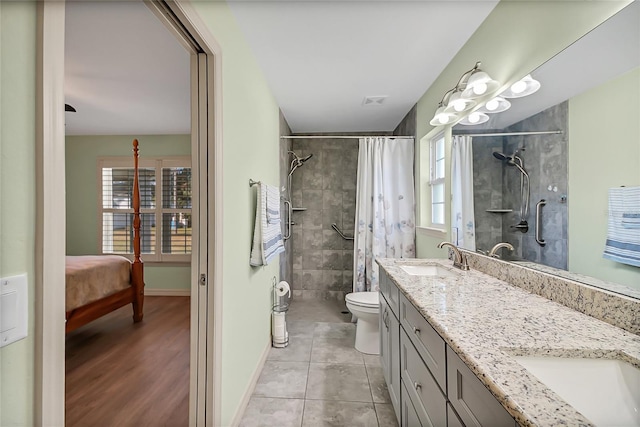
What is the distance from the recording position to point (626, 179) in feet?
2.98

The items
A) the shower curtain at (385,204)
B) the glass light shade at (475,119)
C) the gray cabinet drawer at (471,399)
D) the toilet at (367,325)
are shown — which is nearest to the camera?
the gray cabinet drawer at (471,399)

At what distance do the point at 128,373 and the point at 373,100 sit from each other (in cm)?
314

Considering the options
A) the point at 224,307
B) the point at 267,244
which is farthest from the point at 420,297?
the point at 267,244

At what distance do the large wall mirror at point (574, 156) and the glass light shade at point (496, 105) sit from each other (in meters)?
0.04

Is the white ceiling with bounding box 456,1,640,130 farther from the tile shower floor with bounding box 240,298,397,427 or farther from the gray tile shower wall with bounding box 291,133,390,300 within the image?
the gray tile shower wall with bounding box 291,133,390,300

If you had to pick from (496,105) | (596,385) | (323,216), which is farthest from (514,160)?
(323,216)

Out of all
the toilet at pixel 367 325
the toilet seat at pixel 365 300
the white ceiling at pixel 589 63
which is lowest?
the toilet at pixel 367 325

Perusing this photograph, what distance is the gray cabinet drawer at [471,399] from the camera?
2.10 feet

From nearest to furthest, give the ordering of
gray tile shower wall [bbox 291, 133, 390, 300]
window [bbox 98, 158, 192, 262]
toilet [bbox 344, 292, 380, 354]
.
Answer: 1. toilet [bbox 344, 292, 380, 354]
2. gray tile shower wall [bbox 291, 133, 390, 300]
3. window [bbox 98, 158, 192, 262]

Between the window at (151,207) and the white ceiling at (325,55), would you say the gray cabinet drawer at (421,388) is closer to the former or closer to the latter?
the white ceiling at (325,55)

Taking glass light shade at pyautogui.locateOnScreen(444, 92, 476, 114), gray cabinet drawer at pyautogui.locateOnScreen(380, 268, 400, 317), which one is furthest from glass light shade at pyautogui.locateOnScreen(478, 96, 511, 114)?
gray cabinet drawer at pyautogui.locateOnScreen(380, 268, 400, 317)

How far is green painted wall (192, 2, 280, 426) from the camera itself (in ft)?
4.93

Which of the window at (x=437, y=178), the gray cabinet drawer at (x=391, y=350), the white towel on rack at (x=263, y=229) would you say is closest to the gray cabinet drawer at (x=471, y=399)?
the gray cabinet drawer at (x=391, y=350)

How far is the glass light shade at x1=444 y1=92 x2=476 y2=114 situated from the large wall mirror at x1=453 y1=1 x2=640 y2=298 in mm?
276
